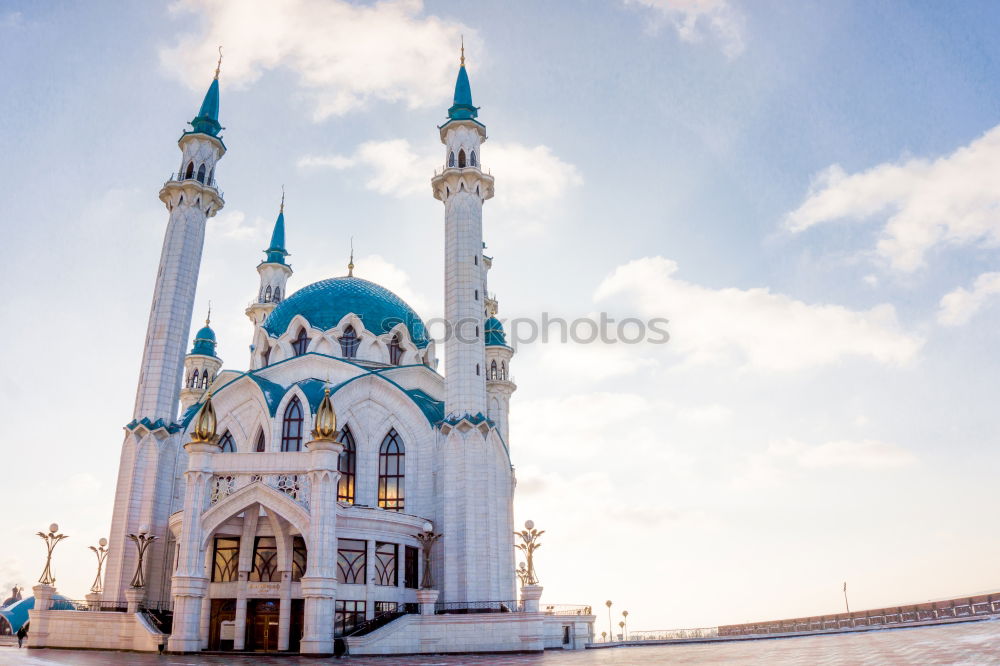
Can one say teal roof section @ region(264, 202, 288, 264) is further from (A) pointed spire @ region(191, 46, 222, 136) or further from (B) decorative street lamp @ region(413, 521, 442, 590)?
(B) decorative street lamp @ region(413, 521, 442, 590)

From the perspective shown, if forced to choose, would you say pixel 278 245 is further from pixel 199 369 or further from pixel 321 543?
pixel 321 543

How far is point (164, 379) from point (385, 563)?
44.5ft

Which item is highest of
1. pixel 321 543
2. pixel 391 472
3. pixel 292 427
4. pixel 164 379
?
pixel 164 379

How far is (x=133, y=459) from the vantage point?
1282 inches

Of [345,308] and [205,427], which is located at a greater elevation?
[345,308]

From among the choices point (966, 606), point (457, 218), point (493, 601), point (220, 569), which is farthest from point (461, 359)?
point (966, 606)

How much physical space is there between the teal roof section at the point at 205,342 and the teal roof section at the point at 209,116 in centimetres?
1460

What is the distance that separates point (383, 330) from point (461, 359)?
9490mm

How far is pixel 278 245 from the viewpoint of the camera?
54.9 m

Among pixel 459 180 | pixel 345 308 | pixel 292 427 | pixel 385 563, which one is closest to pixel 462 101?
pixel 459 180

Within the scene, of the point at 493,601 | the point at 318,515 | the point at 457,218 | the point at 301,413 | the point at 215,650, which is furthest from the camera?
the point at 457,218

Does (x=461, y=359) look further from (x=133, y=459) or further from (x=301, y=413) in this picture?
(x=133, y=459)

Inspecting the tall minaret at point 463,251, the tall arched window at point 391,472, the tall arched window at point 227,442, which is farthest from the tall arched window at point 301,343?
the tall minaret at point 463,251

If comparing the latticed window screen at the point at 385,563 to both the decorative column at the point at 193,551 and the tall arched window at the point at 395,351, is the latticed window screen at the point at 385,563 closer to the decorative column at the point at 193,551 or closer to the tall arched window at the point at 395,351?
the decorative column at the point at 193,551
